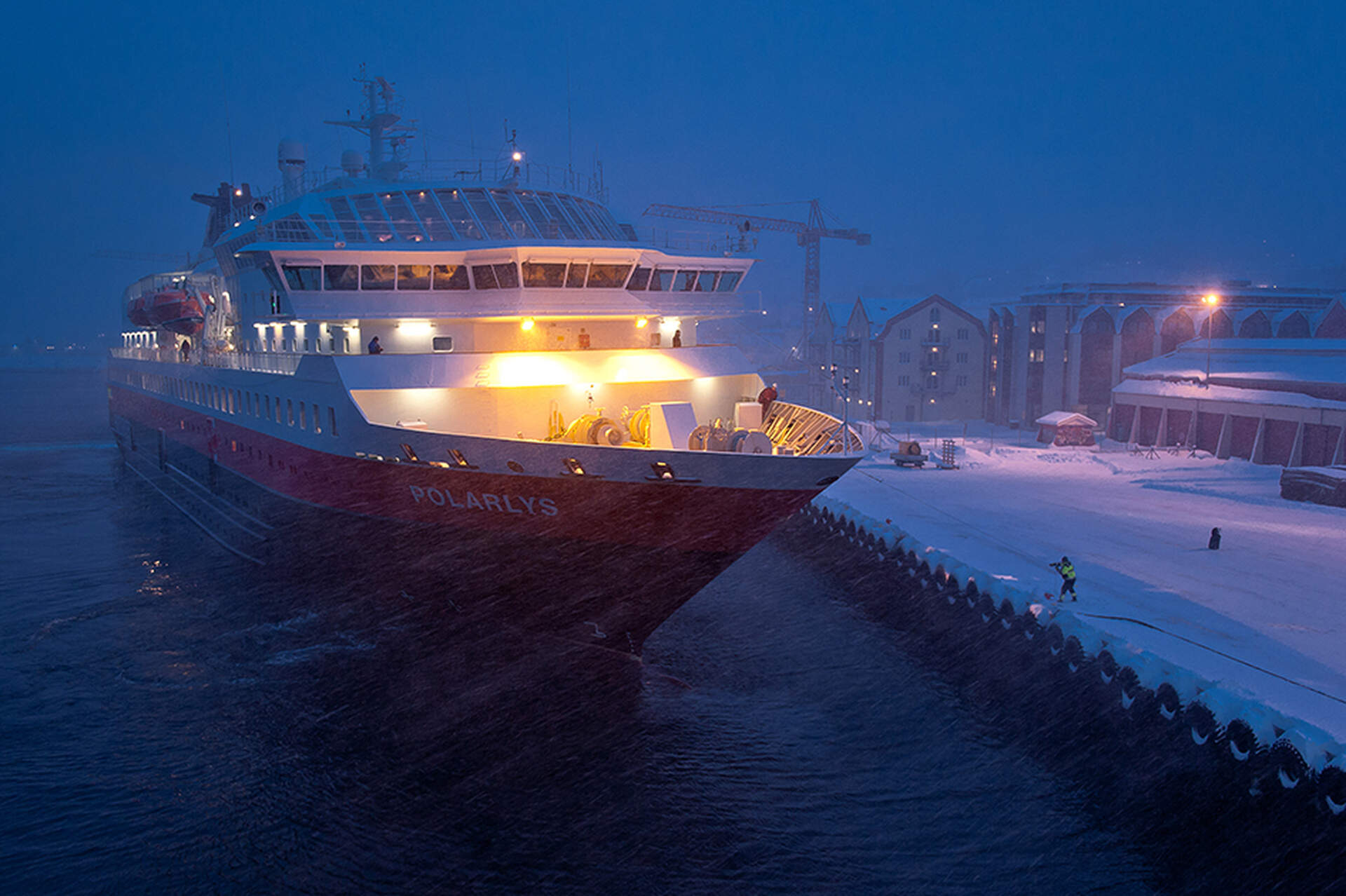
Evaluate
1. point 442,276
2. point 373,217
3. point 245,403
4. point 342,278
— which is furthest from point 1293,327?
point 245,403

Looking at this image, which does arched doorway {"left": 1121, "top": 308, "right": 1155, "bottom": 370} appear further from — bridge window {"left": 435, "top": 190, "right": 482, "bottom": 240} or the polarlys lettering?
the polarlys lettering

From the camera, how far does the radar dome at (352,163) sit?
33688 mm

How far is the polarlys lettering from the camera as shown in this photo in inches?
693

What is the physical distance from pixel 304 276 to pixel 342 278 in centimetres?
94

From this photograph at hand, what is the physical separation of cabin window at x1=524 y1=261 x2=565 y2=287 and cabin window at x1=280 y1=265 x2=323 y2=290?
539 cm

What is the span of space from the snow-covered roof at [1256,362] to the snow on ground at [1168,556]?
6.74 metres

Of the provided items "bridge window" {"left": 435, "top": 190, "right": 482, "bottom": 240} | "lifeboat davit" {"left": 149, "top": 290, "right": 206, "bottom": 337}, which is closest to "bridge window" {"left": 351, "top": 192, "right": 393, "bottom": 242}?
"bridge window" {"left": 435, "top": 190, "right": 482, "bottom": 240}

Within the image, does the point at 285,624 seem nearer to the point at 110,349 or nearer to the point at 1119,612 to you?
the point at 1119,612

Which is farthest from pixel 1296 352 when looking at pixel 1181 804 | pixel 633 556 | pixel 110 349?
pixel 110 349

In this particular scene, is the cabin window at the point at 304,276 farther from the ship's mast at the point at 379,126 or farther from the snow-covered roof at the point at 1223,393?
the snow-covered roof at the point at 1223,393

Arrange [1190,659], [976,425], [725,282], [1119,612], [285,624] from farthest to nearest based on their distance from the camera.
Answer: [976,425], [725,282], [285,624], [1119,612], [1190,659]

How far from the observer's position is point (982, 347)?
249 feet

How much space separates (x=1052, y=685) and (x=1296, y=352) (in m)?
47.2

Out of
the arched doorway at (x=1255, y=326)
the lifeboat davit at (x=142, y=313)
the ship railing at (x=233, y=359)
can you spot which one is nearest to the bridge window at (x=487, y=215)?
the ship railing at (x=233, y=359)
